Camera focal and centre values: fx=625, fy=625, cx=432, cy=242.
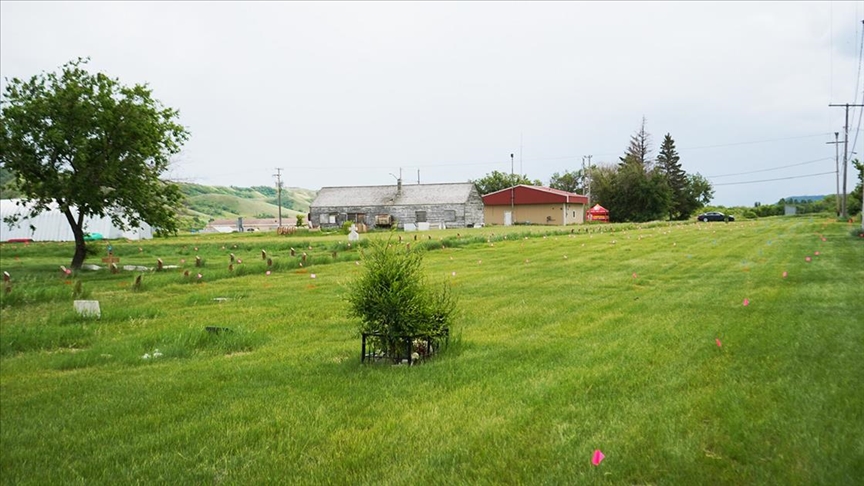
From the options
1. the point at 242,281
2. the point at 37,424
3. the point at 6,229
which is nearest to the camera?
the point at 37,424

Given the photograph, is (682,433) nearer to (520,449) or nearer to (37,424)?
(520,449)

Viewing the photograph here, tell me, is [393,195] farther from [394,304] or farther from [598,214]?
[394,304]

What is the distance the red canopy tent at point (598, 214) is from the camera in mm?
69438

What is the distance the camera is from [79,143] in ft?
65.6

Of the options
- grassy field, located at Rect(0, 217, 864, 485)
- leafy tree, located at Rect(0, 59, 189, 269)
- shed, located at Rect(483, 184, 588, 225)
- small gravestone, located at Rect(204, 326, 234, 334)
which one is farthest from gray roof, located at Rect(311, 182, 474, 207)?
small gravestone, located at Rect(204, 326, 234, 334)

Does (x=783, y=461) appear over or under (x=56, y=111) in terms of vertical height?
under

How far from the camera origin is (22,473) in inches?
166

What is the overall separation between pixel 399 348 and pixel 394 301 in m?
0.59

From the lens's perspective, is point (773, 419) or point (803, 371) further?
point (803, 371)

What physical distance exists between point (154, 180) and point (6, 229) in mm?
30497

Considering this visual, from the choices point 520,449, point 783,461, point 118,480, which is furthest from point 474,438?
point 118,480

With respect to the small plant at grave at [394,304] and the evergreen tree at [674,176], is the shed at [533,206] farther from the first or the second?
the small plant at grave at [394,304]

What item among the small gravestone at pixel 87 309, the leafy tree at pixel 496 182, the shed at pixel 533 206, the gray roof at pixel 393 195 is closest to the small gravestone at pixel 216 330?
the small gravestone at pixel 87 309

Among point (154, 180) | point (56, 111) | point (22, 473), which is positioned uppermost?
point (56, 111)
